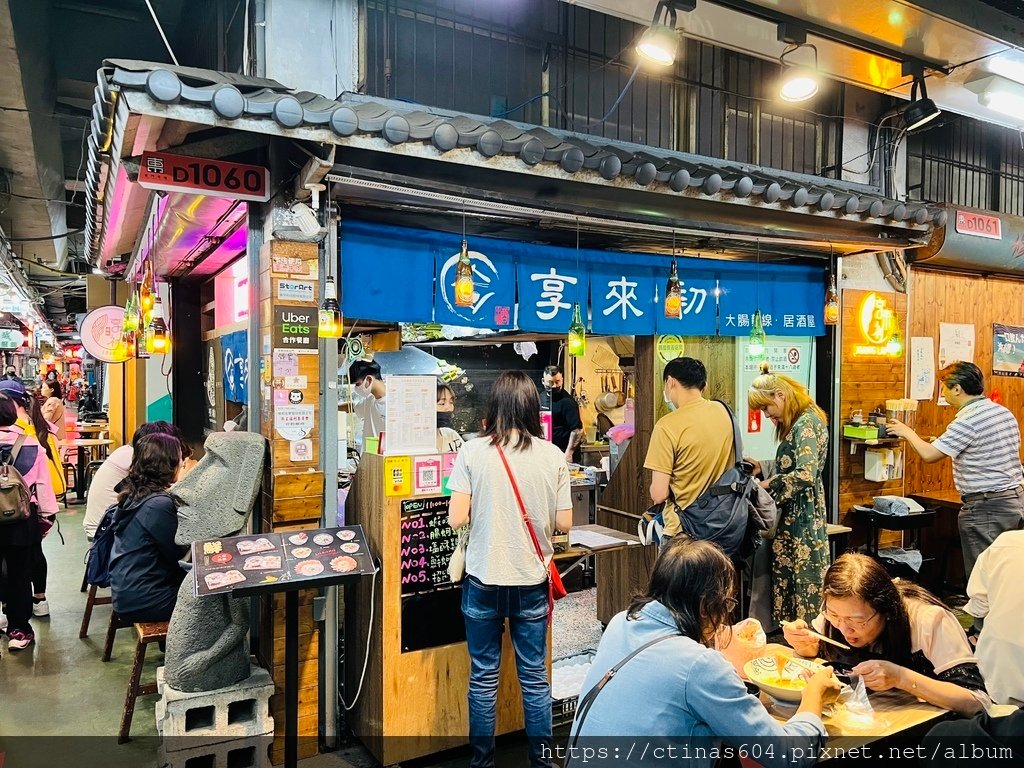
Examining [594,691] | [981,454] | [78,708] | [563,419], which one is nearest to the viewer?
[594,691]

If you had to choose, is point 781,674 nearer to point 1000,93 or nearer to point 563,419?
point 563,419

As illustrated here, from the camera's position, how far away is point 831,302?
6910 mm

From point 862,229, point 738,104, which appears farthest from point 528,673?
point 738,104

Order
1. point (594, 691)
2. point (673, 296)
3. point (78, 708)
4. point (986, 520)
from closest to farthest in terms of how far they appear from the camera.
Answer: point (594, 691) < point (78, 708) < point (673, 296) < point (986, 520)

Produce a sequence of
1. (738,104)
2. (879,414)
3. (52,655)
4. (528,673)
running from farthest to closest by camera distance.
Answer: (879,414), (738,104), (52,655), (528,673)

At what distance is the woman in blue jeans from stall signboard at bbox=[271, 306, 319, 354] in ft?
4.45

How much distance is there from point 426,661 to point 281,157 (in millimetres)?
3505

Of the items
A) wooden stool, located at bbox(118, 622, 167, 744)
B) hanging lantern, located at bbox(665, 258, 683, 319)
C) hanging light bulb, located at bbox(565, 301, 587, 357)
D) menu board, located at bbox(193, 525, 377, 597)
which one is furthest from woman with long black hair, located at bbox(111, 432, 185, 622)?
hanging lantern, located at bbox(665, 258, 683, 319)

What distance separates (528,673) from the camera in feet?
13.7

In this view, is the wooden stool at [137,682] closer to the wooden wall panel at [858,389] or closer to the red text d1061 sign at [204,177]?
the red text d1061 sign at [204,177]

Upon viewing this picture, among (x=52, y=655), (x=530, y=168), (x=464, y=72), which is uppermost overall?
(x=464, y=72)

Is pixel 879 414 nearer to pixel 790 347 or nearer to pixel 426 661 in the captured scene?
pixel 790 347

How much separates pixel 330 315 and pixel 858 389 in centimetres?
621

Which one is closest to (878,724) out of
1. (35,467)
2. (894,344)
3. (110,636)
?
(894,344)
